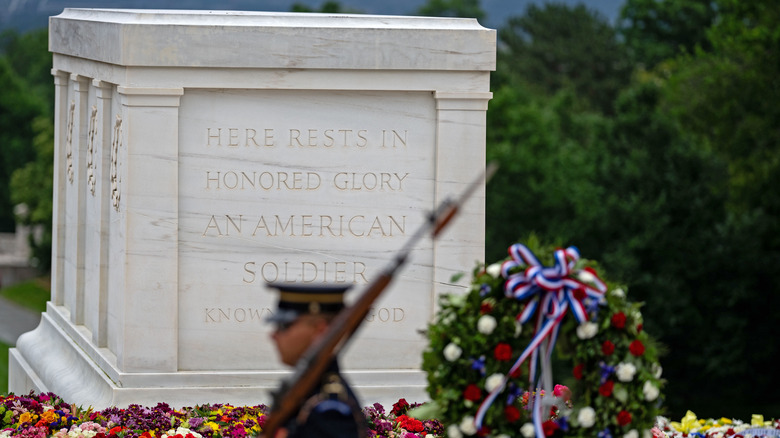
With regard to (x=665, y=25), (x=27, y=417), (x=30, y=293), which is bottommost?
(x=30, y=293)

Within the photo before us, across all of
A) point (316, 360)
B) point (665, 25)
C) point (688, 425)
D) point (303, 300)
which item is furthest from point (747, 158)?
point (316, 360)

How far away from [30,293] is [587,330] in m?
62.1

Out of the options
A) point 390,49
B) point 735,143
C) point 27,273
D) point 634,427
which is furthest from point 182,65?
point 27,273

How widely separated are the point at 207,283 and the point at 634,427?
5.00 m

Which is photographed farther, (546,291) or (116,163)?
(116,163)

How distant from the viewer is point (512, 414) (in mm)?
8164

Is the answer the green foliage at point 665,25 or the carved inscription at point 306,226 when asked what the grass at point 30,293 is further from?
the carved inscription at point 306,226

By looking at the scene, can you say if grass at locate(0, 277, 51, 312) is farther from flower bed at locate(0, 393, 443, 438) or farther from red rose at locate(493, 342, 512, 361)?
red rose at locate(493, 342, 512, 361)

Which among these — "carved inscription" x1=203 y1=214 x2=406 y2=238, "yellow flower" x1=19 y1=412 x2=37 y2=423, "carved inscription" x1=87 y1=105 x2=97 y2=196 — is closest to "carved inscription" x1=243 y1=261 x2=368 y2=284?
"carved inscription" x1=203 y1=214 x2=406 y2=238

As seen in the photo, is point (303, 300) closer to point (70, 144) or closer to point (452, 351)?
point (452, 351)

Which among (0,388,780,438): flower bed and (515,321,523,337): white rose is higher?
(515,321,523,337): white rose

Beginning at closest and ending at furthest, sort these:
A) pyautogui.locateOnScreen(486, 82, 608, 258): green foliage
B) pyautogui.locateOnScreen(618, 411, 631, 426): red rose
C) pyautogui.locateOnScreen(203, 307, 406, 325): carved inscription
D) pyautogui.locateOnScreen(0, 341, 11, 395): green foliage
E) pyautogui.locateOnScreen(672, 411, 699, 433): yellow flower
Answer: pyautogui.locateOnScreen(618, 411, 631, 426): red rose < pyautogui.locateOnScreen(203, 307, 406, 325): carved inscription < pyautogui.locateOnScreen(672, 411, 699, 433): yellow flower < pyautogui.locateOnScreen(0, 341, 11, 395): green foliage < pyautogui.locateOnScreen(486, 82, 608, 258): green foliage

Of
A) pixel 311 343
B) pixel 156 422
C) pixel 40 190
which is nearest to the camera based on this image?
pixel 311 343

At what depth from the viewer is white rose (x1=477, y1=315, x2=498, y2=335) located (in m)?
8.00
